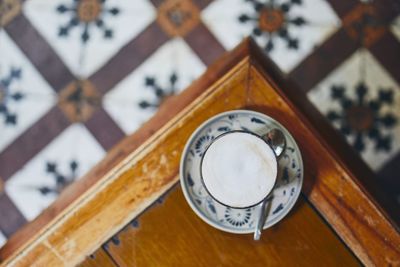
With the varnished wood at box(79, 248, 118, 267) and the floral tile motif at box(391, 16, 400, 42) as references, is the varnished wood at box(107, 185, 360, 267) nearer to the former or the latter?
the varnished wood at box(79, 248, 118, 267)

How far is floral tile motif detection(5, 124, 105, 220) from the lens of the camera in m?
1.36

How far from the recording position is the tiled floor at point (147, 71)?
4.38 ft

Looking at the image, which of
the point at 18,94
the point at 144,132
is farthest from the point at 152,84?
the point at 18,94

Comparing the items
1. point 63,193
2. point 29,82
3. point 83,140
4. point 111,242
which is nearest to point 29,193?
point 63,193

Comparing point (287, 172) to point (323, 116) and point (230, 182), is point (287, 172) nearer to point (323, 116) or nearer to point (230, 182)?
point (230, 182)

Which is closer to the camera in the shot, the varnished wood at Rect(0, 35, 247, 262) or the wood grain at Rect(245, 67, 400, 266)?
the wood grain at Rect(245, 67, 400, 266)

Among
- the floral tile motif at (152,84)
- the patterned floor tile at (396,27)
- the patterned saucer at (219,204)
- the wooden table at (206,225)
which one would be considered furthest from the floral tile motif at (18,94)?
the patterned floor tile at (396,27)

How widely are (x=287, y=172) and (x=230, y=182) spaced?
0.12 m

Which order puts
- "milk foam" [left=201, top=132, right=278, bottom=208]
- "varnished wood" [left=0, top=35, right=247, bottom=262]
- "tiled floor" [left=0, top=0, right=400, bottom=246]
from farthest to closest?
"tiled floor" [left=0, top=0, right=400, bottom=246] < "varnished wood" [left=0, top=35, right=247, bottom=262] < "milk foam" [left=201, top=132, right=278, bottom=208]

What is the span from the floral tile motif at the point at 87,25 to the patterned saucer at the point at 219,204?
0.72 meters

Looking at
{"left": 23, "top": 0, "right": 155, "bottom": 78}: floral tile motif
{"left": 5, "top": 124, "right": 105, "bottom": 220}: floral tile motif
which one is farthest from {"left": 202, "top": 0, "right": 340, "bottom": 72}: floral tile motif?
{"left": 5, "top": 124, "right": 105, "bottom": 220}: floral tile motif

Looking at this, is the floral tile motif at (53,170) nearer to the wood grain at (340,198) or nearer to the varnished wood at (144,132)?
the varnished wood at (144,132)

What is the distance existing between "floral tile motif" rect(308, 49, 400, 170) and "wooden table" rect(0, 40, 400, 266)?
1.81 feet

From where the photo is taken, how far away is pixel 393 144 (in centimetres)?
131
